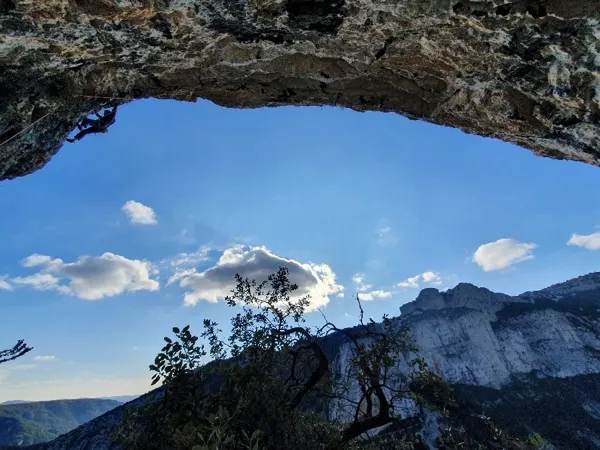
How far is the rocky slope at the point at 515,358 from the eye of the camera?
9012 centimetres

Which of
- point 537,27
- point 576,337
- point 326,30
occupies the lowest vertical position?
point 576,337

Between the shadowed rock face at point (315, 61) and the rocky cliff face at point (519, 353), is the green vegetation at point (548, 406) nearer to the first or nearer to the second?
the rocky cliff face at point (519, 353)

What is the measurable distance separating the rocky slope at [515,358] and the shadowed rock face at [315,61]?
8314cm

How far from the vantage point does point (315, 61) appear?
28.5 ft

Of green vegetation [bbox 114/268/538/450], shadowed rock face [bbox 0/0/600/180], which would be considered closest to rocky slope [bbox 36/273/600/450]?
green vegetation [bbox 114/268/538/450]

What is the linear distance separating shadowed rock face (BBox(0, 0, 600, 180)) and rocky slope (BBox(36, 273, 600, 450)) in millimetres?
83137

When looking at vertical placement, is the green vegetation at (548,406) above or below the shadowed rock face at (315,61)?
below

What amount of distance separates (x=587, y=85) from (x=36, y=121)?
11326 mm

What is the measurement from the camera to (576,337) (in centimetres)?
12862

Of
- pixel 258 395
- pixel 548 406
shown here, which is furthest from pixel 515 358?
pixel 258 395

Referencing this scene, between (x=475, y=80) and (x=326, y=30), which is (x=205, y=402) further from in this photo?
(x=475, y=80)

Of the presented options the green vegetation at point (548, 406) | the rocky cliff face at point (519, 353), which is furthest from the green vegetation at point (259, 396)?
the green vegetation at point (548, 406)

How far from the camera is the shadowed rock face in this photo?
645 centimetres

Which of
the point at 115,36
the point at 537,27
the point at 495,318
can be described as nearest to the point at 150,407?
the point at 115,36
